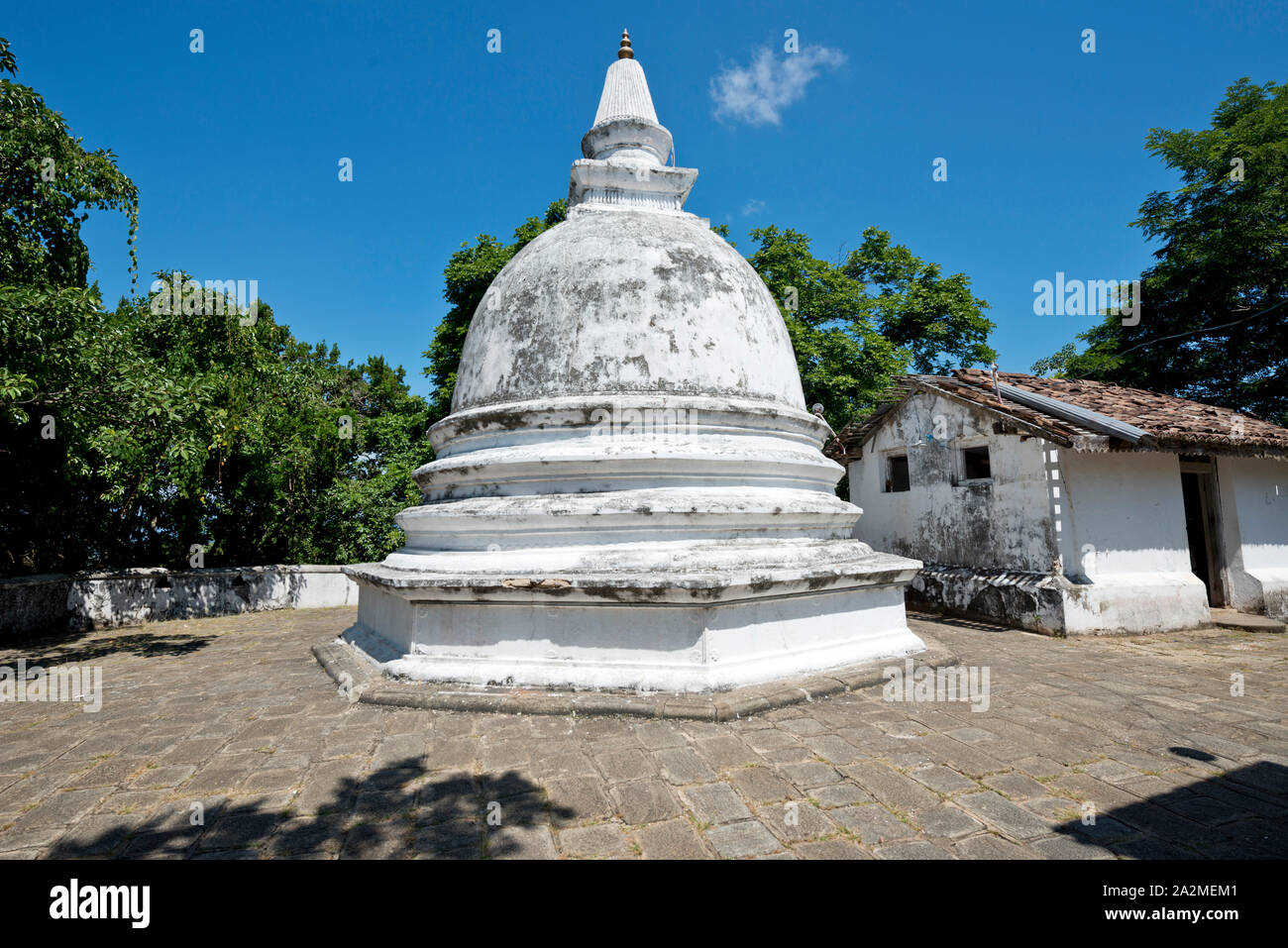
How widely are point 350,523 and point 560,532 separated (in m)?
11.5

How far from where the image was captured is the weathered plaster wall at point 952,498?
9500 millimetres

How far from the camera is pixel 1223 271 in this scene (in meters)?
16.1

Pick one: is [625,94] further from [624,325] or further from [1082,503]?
[1082,503]

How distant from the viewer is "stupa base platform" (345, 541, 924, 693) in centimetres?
492

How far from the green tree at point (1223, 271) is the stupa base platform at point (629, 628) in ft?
56.0

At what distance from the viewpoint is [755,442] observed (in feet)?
21.0

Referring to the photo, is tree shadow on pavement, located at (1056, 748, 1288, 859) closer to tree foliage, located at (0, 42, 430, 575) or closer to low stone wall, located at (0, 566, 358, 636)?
tree foliage, located at (0, 42, 430, 575)

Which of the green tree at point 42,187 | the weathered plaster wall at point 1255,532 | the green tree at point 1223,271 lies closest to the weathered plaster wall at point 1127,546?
the weathered plaster wall at point 1255,532

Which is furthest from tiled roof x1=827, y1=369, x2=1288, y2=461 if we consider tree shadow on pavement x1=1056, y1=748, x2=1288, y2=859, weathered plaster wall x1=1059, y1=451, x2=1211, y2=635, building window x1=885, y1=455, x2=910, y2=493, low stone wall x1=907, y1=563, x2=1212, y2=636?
tree shadow on pavement x1=1056, y1=748, x2=1288, y2=859

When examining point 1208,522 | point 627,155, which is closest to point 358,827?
point 627,155

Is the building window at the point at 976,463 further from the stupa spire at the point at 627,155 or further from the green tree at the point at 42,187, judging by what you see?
the green tree at the point at 42,187

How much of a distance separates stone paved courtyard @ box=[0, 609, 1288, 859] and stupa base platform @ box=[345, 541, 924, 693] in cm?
50

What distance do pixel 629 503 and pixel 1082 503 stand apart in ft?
24.1

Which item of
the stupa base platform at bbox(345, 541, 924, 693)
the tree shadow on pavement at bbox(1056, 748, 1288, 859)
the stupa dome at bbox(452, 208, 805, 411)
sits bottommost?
the tree shadow on pavement at bbox(1056, 748, 1288, 859)
